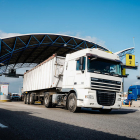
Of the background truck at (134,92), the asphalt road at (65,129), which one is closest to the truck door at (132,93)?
the background truck at (134,92)

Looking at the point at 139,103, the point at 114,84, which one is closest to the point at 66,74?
the point at 114,84

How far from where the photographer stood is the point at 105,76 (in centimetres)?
909

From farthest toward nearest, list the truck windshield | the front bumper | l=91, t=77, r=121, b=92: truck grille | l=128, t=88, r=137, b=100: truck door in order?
A: l=128, t=88, r=137, b=100: truck door → the truck windshield → l=91, t=77, r=121, b=92: truck grille → the front bumper

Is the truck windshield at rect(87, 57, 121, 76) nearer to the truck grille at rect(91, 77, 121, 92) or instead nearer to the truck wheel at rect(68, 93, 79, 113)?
the truck grille at rect(91, 77, 121, 92)

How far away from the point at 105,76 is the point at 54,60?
424 cm

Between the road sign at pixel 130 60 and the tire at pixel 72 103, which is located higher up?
the road sign at pixel 130 60

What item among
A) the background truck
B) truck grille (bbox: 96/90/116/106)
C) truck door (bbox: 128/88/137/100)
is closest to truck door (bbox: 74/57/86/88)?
truck grille (bbox: 96/90/116/106)

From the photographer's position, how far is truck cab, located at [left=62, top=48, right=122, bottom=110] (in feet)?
28.7

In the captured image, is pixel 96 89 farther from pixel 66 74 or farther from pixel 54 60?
pixel 54 60

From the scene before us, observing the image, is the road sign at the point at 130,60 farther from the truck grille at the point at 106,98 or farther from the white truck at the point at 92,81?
the truck grille at the point at 106,98

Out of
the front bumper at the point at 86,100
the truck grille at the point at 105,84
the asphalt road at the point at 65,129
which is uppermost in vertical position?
the truck grille at the point at 105,84

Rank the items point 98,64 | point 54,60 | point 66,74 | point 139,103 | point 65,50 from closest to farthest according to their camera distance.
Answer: point 98,64 → point 66,74 → point 54,60 → point 139,103 → point 65,50

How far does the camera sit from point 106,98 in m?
9.14

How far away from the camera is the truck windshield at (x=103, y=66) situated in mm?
9045
